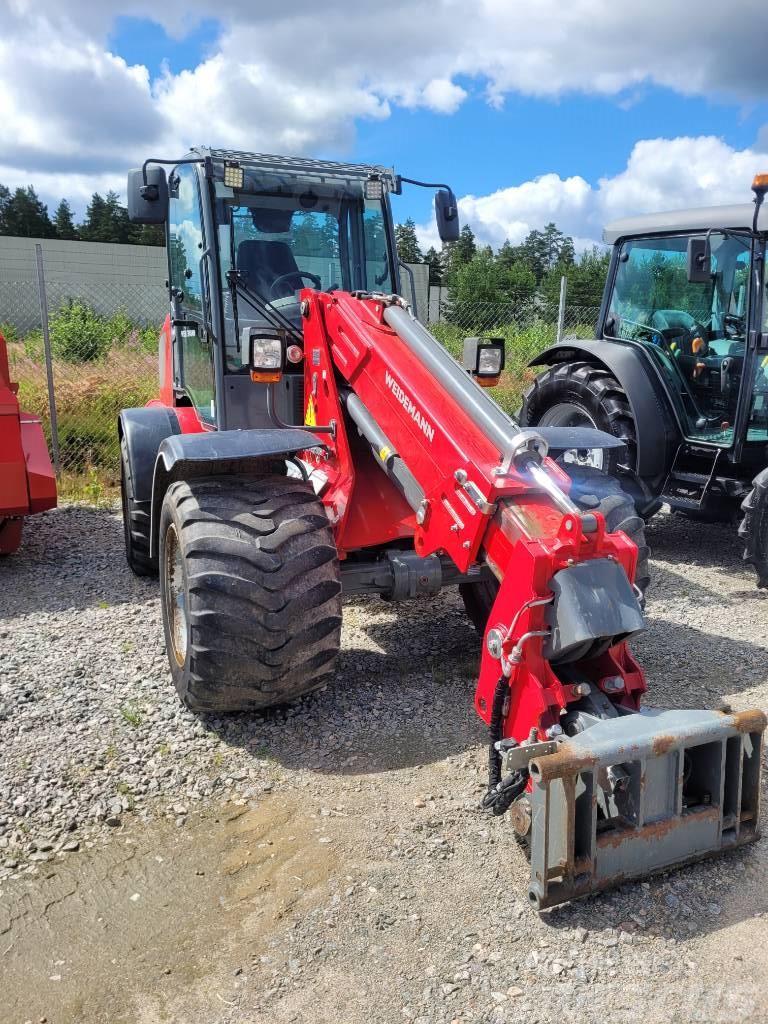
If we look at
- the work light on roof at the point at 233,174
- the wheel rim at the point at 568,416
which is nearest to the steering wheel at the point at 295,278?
the work light on roof at the point at 233,174

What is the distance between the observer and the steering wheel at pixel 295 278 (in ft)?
15.7

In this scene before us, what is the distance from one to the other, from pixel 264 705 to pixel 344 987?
4.48 ft

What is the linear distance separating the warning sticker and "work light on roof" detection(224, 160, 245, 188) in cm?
123

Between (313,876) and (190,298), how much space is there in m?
3.53

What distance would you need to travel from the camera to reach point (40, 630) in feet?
16.1

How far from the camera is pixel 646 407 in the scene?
6363mm

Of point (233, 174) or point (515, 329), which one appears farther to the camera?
point (515, 329)

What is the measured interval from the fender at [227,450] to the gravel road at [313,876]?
1073 millimetres

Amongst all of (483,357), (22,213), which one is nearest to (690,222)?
(483,357)

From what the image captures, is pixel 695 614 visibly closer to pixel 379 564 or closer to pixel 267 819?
pixel 379 564

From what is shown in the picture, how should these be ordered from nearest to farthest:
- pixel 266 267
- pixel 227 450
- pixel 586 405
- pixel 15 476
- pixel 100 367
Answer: pixel 227 450 → pixel 266 267 → pixel 15 476 → pixel 586 405 → pixel 100 367

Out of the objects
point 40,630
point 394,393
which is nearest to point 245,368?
point 394,393

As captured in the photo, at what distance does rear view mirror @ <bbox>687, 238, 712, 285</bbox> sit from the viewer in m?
5.59

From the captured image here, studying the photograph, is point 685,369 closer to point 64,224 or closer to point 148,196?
point 148,196
